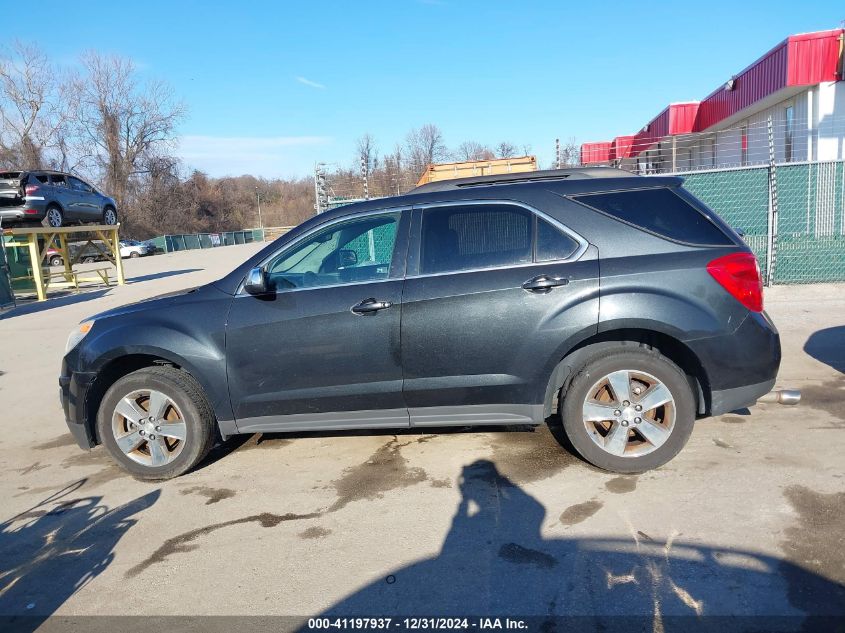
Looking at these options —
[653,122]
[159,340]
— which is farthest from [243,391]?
[653,122]

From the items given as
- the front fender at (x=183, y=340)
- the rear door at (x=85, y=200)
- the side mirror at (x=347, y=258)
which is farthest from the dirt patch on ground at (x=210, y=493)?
the rear door at (x=85, y=200)

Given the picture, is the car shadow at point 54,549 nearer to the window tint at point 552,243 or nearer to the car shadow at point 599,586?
the car shadow at point 599,586

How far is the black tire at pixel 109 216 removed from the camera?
19516 mm

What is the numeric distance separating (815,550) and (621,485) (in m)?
1.07

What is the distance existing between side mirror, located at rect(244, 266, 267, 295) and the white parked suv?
4436cm

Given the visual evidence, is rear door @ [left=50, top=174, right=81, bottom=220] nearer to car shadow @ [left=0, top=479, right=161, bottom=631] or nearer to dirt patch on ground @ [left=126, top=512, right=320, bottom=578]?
car shadow @ [left=0, top=479, right=161, bottom=631]

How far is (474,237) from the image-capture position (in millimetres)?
3971

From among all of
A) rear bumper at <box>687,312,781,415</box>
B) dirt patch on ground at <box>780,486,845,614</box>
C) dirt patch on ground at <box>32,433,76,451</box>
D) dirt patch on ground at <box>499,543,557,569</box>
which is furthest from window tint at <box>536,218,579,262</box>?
dirt patch on ground at <box>32,433,76,451</box>

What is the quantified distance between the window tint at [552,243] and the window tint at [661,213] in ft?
0.94

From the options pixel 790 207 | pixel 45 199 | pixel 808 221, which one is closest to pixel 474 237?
pixel 790 207

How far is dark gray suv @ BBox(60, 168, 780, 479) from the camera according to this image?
147 inches

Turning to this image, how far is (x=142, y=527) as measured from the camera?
144 inches

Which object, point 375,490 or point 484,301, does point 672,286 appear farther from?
point 375,490

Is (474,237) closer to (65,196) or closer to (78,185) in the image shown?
(65,196)
